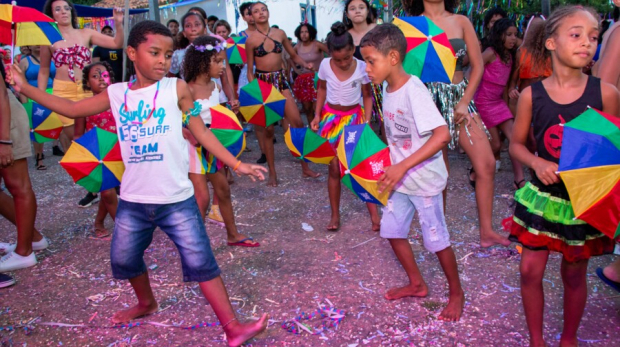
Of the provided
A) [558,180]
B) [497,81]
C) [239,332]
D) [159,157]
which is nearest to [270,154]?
[497,81]

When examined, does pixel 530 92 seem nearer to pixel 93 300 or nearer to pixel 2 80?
pixel 93 300

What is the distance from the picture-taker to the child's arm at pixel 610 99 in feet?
7.72

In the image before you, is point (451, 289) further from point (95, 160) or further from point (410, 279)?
point (95, 160)

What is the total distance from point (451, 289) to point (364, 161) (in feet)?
2.97

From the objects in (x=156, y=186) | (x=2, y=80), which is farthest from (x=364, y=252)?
(x=2, y=80)

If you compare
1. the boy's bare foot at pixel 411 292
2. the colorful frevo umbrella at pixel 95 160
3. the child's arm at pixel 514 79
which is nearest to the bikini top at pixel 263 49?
the child's arm at pixel 514 79

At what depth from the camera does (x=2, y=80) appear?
371cm

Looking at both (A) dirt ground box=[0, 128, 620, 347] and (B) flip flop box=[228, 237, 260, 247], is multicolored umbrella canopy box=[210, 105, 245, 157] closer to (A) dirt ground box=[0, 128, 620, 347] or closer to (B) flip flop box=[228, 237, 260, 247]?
(B) flip flop box=[228, 237, 260, 247]

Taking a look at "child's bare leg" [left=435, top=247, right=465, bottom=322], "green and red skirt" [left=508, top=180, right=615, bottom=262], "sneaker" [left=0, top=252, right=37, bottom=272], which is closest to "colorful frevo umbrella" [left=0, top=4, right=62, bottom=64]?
"sneaker" [left=0, top=252, right=37, bottom=272]

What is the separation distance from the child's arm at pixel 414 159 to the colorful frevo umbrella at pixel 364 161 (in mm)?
247

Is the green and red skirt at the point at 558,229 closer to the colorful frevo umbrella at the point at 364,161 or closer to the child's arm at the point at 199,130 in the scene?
the colorful frevo umbrella at the point at 364,161

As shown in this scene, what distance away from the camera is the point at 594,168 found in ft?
6.95

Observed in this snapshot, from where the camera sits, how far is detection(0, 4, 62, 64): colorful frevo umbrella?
3.51m

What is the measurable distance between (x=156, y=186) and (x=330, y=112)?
243 cm
